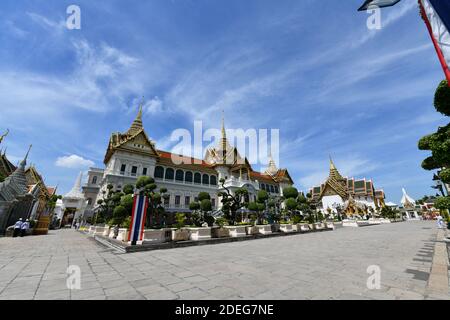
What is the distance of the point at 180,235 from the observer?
461 inches

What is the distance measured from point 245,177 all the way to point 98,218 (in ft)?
83.1

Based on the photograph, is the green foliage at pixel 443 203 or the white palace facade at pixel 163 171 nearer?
the green foliage at pixel 443 203

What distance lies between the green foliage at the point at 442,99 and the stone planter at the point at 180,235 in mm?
13111

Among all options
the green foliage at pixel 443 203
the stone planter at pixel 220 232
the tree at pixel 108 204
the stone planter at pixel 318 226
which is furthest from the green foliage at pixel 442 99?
the tree at pixel 108 204

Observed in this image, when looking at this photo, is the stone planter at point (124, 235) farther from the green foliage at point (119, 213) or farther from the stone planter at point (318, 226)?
the stone planter at point (318, 226)

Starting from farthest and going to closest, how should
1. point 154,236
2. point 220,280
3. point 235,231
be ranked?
point 235,231 → point 154,236 → point 220,280

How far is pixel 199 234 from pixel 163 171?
70.2ft

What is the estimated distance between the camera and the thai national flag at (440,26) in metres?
3.52

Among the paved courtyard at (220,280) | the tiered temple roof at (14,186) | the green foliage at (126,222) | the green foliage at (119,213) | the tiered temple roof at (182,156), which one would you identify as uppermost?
the tiered temple roof at (182,156)

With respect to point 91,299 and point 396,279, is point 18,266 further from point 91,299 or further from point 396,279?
point 396,279

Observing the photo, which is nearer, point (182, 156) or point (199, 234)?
point (199, 234)

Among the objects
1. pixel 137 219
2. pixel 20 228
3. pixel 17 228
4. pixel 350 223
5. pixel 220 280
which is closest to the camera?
pixel 220 280

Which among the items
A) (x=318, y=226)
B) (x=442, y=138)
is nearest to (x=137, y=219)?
(x=442, y=138)

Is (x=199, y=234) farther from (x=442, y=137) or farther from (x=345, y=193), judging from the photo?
(x=345, y=193)
